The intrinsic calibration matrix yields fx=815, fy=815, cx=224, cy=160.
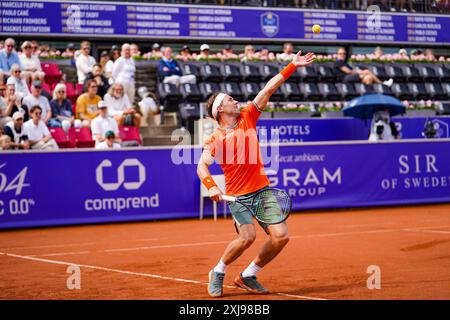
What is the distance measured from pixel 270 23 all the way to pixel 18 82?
10.2 meters

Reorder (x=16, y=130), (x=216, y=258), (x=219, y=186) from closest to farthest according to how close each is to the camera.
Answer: (x=216, y=258) → (x=219, y=186) → (x=16, y=130)

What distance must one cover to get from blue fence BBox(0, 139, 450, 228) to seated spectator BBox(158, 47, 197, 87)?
4.66 metres

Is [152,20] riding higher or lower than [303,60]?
higher

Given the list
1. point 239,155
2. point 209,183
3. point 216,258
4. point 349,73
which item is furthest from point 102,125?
point 209,183

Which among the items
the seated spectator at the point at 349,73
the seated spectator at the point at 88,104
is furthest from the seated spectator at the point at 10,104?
the seated spectator at the point at 349,73

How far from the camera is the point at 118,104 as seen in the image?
1858 cm

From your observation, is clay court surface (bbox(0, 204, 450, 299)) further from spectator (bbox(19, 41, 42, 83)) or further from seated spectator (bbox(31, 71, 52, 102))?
spectator (bbox(19, 41, 42, 83))

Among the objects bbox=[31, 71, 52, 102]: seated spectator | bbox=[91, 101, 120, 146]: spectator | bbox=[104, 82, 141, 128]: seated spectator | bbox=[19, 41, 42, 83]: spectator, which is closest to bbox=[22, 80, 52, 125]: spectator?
bbox=[31, 71, 52, 102]: seated spectator

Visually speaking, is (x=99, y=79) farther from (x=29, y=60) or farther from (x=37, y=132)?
(x=37, y=132)

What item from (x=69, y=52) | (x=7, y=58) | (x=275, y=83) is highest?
(x=69, y=52)

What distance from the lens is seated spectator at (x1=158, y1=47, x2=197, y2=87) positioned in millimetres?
21125

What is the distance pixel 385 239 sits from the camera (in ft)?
38.8

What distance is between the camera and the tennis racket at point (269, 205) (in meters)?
7.48

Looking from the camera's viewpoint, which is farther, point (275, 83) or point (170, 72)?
point (170, 72)
